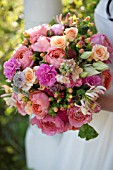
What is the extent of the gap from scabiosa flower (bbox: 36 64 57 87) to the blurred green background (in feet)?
1.36

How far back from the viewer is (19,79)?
1615 millimetres

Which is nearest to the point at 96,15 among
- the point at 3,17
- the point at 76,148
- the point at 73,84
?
the point at 73,84

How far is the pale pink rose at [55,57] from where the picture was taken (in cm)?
159

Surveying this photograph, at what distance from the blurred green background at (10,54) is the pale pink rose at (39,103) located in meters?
0.43

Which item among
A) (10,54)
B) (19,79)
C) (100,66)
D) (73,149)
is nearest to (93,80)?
(100,66)

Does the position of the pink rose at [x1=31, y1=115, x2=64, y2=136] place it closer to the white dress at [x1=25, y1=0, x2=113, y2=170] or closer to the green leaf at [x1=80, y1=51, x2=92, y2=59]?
the green leaf at [x1=80, y1=51, x2=92, y2=59]

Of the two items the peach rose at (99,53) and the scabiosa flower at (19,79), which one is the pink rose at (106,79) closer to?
the peach rose at (99,53)

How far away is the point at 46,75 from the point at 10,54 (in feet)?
5.12

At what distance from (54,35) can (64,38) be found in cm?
12

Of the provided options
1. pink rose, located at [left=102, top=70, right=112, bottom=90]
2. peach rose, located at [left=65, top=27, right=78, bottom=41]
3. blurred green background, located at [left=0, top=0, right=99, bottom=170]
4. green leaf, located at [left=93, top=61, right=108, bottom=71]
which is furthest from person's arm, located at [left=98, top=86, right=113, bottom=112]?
blurred green background, located at [left=0, top=0, right=99, bottom=170]

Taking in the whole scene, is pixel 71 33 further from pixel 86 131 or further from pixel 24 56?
pixel 86 131

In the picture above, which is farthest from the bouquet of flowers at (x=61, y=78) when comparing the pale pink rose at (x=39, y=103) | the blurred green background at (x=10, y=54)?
the blurred green background at (x=10, y=54)

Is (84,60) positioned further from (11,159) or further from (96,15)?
(11,159)

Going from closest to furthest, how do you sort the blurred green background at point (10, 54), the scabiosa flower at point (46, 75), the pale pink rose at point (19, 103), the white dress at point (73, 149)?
the scabiosa flower at point (46, 75), the pale pink rose at point (19, 103), the white dress at point (73, 149), the blurred green background at point (10, 54)
